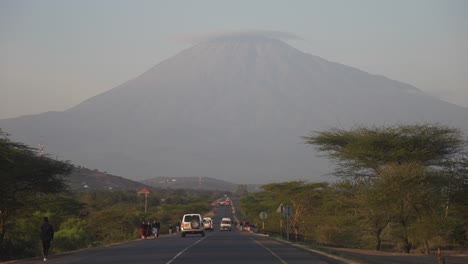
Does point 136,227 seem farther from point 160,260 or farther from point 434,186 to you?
point 160,260

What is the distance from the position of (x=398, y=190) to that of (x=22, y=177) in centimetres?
1933

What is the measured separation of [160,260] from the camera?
79.4 ft

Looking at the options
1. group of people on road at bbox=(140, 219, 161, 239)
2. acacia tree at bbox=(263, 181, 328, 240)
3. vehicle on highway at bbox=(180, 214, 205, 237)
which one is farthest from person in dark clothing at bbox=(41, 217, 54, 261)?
acacia tree at bbox=(263, 181, 328, 240)

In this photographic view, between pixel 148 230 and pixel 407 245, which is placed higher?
pixel 148 230

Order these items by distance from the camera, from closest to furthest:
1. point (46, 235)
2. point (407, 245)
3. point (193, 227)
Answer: point (46, 235), point (407, 245), point (193, 227)

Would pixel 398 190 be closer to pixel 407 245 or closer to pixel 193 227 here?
pixel 407 245

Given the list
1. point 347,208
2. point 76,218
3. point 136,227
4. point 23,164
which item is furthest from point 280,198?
point 23,164

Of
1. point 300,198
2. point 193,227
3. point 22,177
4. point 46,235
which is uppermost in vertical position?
point 300,198

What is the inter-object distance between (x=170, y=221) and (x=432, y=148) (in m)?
64.8

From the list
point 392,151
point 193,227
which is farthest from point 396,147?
point 193,227

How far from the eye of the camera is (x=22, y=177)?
121ft

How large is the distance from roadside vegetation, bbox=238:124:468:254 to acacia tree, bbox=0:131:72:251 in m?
17.0

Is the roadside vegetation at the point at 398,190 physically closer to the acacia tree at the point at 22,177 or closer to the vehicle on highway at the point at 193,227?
the vehicle on highway at the point at 193,227

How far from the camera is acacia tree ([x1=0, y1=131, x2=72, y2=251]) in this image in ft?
115
